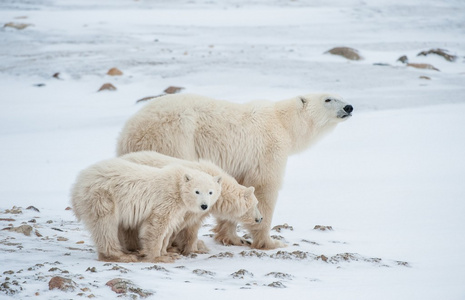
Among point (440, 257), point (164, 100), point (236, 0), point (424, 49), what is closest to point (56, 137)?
point (164, 100)

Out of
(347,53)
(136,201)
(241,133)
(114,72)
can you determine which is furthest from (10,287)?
(347,53)

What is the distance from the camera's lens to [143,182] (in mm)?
5762

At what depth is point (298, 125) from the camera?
23.9 feet

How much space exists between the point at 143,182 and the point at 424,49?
67.8ft

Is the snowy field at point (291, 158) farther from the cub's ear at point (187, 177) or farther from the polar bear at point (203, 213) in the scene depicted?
the cub's ear at point (187, 177)

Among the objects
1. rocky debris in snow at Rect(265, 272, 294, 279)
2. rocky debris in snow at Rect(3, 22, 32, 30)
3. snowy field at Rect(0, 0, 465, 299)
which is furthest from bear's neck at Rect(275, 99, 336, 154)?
rocky debris in snow at Rect(3, 22, 32, 30)

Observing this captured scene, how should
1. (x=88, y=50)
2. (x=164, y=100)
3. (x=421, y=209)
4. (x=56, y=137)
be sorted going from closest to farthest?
1. (x=164, y=100)
2. (x=421, y=209)
3. (x=56, y=137)
4. (x=88, y=50)

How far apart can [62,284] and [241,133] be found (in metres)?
3.22

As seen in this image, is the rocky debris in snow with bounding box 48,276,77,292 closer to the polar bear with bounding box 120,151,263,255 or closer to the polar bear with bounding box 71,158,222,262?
the polar bear with bounding box 71,158,222,262

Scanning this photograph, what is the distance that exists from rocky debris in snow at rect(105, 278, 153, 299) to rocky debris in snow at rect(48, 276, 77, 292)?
0.26 meters

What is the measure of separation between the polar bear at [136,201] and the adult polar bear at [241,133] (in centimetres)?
71

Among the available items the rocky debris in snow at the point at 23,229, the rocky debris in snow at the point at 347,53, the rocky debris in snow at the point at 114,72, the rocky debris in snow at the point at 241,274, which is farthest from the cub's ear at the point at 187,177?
the rocky debris in snow at the point at 347,53

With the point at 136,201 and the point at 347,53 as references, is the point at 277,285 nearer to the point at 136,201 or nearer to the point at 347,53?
the point at 136,201

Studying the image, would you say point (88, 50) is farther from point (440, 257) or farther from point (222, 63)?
point (440, 257)
